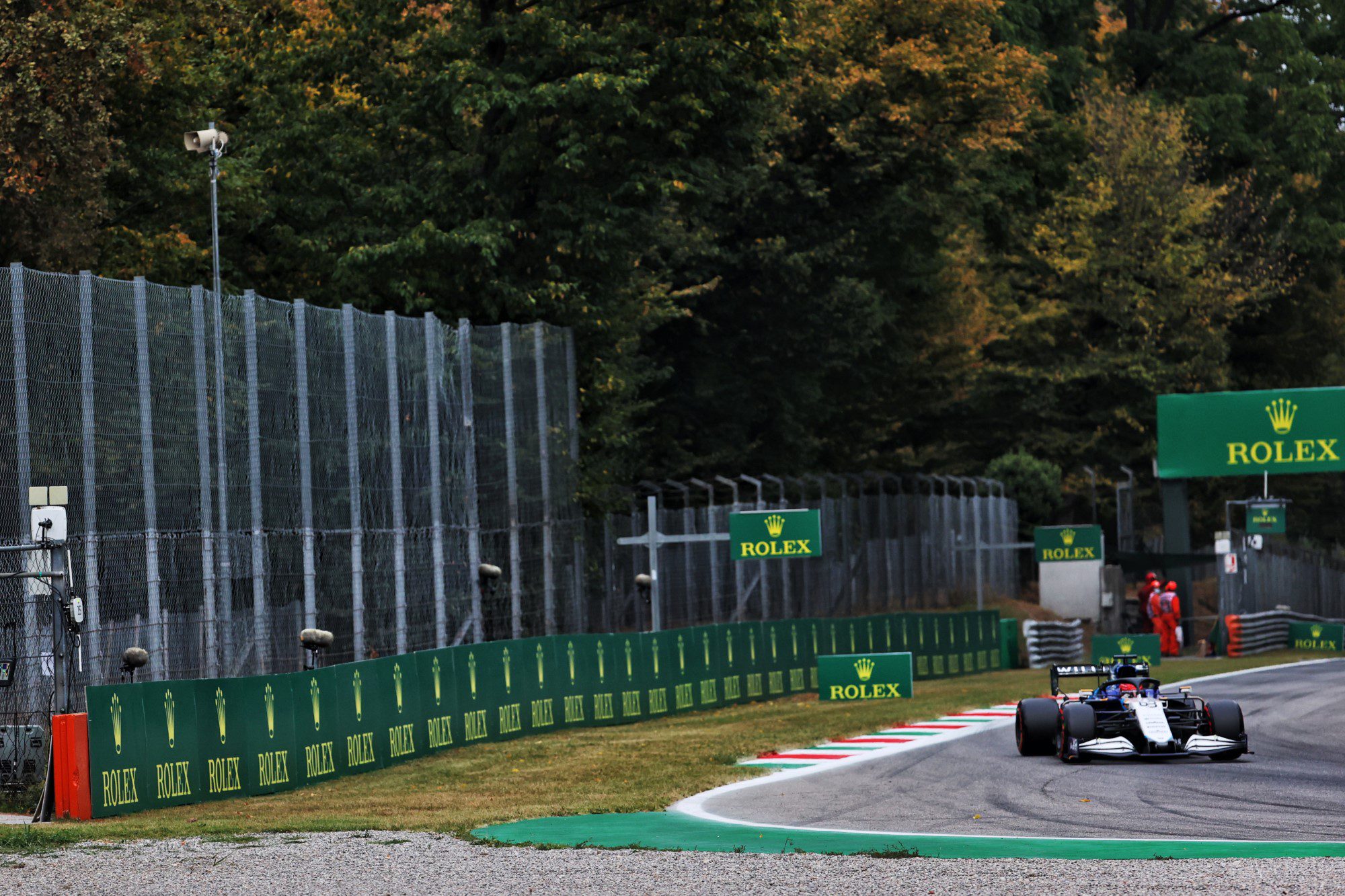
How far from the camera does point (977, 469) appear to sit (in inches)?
2442

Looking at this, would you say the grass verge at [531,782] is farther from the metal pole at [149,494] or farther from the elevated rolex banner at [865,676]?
the metal pole at [149,494]

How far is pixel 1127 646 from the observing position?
113ft

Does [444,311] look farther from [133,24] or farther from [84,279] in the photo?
[84,279]

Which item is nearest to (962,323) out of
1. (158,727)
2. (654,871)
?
(158,727)

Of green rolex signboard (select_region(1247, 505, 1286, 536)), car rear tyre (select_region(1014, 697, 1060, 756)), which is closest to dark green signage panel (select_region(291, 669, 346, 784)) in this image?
car rear tyre (select_region(1014, 697, 1060, 756))

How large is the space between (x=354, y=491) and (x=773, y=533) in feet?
29.0

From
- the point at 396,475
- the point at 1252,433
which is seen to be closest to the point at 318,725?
the point at 396,475

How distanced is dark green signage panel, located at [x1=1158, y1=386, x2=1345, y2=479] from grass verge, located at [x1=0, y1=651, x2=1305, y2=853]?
53.8 ft

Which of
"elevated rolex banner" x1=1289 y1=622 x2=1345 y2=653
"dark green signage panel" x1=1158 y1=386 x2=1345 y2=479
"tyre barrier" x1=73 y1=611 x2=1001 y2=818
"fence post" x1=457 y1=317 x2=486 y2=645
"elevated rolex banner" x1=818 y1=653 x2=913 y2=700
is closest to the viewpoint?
"tyre barrier" x1=73 y1=611 x2=1001 y2=818

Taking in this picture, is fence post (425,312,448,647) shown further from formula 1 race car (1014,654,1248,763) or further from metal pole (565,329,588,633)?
formula 1 race car (1014,654,1248,763)

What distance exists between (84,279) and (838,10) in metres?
26.8

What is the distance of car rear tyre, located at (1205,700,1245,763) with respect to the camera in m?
18.1

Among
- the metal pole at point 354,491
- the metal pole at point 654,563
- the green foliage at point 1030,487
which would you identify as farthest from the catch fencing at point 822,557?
the metal pole at point 354,491

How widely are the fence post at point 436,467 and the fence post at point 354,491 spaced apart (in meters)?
1.79
